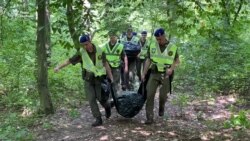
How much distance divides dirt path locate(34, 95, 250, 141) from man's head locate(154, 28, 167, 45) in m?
1.74

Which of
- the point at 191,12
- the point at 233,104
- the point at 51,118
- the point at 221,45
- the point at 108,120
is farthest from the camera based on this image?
the point at 221,45

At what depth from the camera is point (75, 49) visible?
826cm

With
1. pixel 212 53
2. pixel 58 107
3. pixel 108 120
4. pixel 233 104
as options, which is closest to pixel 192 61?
pixel 212 53

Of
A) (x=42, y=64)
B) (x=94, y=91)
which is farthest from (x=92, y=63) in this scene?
(x=42, y=64)

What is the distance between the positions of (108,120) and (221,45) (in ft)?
26.5

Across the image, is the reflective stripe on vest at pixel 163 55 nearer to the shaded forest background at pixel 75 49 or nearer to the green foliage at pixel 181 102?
the shaded forest background at pixel 75 49

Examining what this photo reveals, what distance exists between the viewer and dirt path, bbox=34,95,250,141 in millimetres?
7559

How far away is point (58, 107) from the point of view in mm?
11133

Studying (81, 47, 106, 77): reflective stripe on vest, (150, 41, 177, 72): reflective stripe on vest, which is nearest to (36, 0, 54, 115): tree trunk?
(81, 47, 106, 77): reflective stripe on vest

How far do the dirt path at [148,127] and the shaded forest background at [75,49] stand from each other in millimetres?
305

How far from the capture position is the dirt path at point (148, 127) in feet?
24.8

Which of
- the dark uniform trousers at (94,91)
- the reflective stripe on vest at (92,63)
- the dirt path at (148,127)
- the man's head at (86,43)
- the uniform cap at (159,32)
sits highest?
the uniform cap at (159,32)

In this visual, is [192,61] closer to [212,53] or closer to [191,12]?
[212,53]

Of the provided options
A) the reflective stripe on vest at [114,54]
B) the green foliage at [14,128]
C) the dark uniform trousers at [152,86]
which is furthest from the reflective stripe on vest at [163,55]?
the green foliage at [14,128]
